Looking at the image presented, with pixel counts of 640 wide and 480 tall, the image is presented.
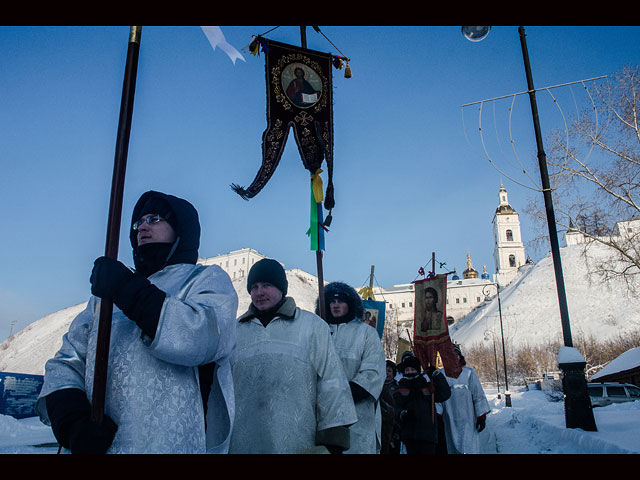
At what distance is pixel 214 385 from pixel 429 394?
5267 mm

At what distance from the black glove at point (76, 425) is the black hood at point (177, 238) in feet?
2.01

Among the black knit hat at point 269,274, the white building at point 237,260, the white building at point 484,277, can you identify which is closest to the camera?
the black knit hat at point 269,274

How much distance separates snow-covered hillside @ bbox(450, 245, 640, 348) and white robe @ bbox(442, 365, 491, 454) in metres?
47.7

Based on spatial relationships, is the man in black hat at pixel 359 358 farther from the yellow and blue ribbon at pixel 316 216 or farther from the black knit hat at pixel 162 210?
the black knit hat at pixel 162 210

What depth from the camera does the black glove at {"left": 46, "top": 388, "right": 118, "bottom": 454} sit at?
5.79ft

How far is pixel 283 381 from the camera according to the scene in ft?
10.3

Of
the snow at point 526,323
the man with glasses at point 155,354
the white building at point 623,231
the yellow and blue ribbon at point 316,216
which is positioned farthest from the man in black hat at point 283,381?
the white building at point 623,231

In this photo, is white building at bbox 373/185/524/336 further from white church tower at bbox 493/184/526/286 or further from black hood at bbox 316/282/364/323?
black hood at bbox 316/282/364/323

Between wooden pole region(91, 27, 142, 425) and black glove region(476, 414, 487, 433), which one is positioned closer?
wooden pole region(91, 27, 142, 425)

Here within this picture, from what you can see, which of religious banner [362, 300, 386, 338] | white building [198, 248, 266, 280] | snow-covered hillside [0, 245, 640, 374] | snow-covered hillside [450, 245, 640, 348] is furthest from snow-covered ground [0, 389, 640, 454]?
white building [198, 248, 266, 280]

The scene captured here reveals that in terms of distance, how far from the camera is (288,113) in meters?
6.37

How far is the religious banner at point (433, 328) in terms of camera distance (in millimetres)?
8508
